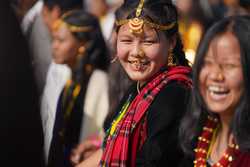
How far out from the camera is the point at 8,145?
5.82ft

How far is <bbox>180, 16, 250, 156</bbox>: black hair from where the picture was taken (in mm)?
2754

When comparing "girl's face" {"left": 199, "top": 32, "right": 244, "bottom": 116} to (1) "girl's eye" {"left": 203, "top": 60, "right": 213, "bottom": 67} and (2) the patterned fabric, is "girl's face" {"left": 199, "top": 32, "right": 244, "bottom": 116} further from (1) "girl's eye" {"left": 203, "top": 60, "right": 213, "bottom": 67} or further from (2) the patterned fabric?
(2) the patterned fabric

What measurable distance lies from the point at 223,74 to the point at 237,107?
14 cm

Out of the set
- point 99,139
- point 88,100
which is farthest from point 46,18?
point 99,139

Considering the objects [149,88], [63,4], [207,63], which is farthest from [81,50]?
[207,63]

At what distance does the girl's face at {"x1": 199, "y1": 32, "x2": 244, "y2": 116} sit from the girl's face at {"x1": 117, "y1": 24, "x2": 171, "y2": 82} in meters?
0.46

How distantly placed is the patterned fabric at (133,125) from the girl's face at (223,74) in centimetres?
39

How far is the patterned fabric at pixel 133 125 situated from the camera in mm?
3111

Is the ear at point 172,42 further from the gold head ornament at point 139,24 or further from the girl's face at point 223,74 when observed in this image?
the girl's face at point 223,74

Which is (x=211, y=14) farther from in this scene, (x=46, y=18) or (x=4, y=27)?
(x=4, y=27)

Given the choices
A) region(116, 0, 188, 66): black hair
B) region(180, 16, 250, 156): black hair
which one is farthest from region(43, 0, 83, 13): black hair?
region(180, 16, 250, 156): black hair

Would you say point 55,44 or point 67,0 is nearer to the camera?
point 55,44

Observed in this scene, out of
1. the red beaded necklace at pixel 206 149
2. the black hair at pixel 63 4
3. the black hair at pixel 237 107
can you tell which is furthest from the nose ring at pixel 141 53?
the black hair at pixel 63 4

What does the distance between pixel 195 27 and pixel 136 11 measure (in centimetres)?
399
